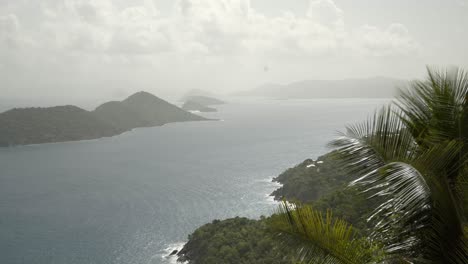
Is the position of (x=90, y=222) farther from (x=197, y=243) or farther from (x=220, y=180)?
(x=220, y=180)

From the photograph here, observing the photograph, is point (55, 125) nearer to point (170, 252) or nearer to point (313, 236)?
point (170, 252)

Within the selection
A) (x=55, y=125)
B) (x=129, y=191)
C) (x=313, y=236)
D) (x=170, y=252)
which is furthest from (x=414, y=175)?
(x=55, y=125)

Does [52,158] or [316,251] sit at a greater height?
[316,251]

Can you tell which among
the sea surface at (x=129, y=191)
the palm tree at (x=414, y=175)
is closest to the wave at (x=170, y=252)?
the sea surface at (x=129, y=191)

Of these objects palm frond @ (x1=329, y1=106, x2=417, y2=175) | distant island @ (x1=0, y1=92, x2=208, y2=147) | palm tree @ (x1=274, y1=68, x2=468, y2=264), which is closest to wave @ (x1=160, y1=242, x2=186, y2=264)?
palm frond @ (x1=329, y1=106, x2=417, y2=175)

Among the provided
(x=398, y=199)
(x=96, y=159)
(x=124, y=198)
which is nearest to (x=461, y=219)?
(x=398, y=199)

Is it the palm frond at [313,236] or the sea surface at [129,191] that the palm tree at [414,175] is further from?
the sea surface at [129,191]
